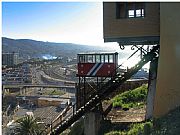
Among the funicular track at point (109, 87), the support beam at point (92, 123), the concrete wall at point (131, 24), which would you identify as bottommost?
the support beam at point (92, 123)

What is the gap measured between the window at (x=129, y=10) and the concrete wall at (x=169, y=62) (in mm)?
1175

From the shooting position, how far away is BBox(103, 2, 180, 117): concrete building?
7.34 metres

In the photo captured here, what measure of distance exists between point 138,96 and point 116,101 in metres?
0.91

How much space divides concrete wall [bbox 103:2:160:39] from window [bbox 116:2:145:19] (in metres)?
0.16

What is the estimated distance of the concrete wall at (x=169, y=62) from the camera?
7.27 meters

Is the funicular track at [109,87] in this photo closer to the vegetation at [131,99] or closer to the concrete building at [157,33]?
the concrete building at [157,33]

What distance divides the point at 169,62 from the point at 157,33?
1.12 metres

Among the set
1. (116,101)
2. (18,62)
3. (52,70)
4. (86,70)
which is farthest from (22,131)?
(52,70)

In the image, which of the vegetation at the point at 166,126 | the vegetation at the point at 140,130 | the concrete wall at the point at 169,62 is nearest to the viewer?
the vegetation at the point at 166,126

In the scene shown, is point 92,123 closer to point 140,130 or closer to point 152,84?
point 140,130

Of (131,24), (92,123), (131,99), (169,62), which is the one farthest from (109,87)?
(131,99)

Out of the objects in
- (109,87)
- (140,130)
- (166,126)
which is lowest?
(140,130)

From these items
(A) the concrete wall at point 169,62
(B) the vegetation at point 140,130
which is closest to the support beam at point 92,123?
(B) the vegetation at point 140,130

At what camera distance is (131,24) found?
28.0 feet
